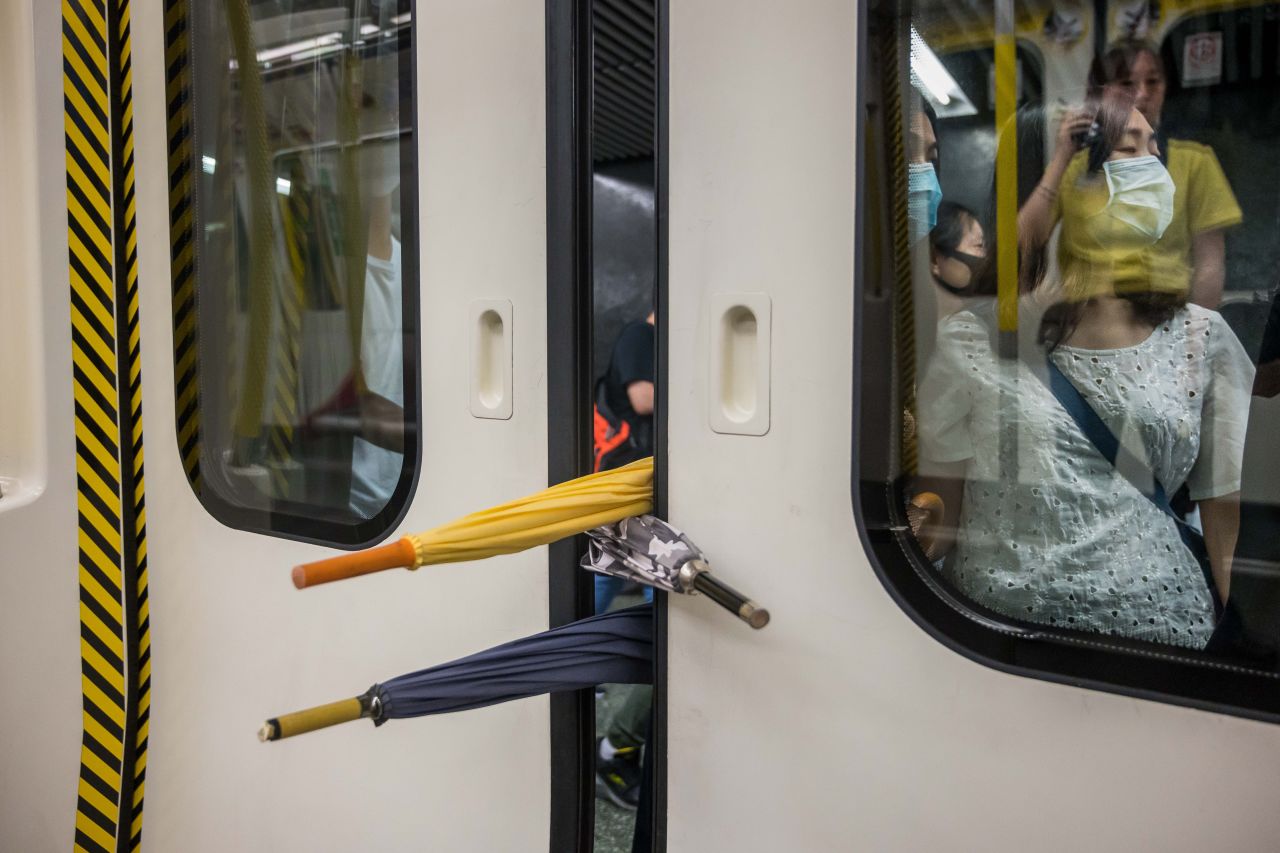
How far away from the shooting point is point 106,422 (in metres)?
1.61

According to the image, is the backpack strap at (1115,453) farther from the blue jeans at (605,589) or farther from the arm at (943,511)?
the blue jeans at (605,589)

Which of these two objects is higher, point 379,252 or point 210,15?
point 210,15

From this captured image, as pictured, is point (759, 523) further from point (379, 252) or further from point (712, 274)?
point (379, 252)

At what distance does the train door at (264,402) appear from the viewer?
3.85ft

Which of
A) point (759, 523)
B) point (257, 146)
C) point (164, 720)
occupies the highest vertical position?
point (257, 146)

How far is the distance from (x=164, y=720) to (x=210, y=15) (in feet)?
4.29

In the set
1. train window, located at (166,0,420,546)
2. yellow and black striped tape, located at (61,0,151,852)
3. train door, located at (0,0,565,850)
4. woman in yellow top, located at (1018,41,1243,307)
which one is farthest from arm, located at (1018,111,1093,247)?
yellow and black striped tape, located at (61,0,151,852)

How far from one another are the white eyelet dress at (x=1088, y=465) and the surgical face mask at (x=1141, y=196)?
82 millimetres

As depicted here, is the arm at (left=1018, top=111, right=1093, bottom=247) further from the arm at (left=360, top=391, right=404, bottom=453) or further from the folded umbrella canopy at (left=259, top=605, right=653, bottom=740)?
the arm at (left=360, top=391, right=404, bottom=453)

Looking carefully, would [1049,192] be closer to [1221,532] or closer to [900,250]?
[900,250]

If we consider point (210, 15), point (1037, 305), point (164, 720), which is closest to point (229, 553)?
point (164, 720)

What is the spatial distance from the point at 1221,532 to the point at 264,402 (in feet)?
4.61

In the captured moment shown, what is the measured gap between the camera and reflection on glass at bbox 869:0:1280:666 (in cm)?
73

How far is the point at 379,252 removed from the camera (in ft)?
4.25
